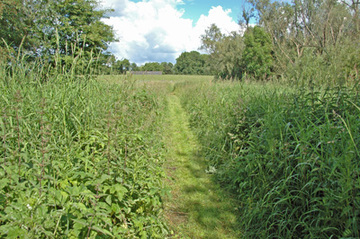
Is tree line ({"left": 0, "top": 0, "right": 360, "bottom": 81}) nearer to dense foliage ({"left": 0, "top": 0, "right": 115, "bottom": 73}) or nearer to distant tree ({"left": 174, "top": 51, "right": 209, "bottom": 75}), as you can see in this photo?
dense foliage ({"left": 0, "top": 0, "right": 115, "bottom": 73})

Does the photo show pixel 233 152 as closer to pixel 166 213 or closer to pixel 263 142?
pixel 263 142

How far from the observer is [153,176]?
10.1ft

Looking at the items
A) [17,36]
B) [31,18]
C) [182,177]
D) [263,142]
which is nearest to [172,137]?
[182,177]

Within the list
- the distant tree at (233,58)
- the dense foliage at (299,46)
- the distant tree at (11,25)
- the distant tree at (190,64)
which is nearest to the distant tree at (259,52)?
the dense foliage at (299,46)

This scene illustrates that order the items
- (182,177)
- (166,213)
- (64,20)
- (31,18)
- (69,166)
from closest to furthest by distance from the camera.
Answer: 1. (69,166)
2. (166,213)
3. (182,177)
4. (64,20)
5. (31,18)

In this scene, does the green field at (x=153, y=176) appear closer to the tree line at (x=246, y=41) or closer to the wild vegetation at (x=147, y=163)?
the wild vegetation at (x=147, y=163)

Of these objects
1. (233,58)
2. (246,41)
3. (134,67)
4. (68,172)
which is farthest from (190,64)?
(68,172)

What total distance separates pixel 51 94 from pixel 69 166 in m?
1.25

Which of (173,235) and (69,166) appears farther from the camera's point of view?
(173,235)

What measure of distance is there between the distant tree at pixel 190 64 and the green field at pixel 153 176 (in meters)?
93.6

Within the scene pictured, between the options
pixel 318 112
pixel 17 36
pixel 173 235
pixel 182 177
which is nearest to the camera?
pixel 173 235

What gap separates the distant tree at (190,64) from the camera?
315 ft

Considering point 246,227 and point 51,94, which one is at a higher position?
point 51,94

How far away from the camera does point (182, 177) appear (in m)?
4.28
